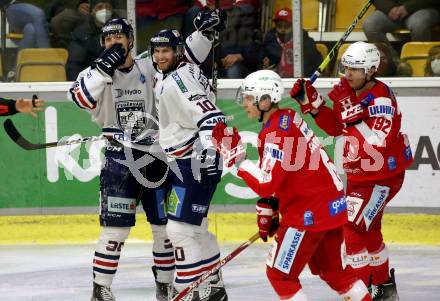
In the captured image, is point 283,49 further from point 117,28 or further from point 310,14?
point 117,28

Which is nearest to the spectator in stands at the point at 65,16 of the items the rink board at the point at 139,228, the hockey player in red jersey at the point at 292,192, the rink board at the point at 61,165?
the rink board at the point at 61,165

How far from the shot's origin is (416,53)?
8.94 m

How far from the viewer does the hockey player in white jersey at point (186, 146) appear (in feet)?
21.3

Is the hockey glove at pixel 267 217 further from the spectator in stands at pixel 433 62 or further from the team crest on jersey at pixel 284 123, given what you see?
the spectator in stands at pixel 433 62

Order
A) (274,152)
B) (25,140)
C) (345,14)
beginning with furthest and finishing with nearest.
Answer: (345,14) < (25,140) < (274,152)

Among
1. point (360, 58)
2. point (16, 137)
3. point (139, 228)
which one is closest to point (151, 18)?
point (139, 228)

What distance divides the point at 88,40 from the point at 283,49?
1.43 meters

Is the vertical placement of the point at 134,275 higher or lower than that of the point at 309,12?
lower

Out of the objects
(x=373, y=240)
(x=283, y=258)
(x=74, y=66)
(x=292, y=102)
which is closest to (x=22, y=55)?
(x=74, y=66)

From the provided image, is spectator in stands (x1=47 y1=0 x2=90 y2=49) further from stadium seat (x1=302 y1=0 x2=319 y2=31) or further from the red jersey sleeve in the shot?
the red jersey sleeve

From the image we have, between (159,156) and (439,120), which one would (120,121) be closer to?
(159,156)

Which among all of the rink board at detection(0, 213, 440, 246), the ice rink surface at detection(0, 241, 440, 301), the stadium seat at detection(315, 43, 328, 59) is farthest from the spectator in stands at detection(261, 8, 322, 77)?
the ice rink surface at detection(0, 241, 440, 301)

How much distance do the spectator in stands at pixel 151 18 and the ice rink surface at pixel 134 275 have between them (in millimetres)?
1505

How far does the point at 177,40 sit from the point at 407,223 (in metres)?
2.88
